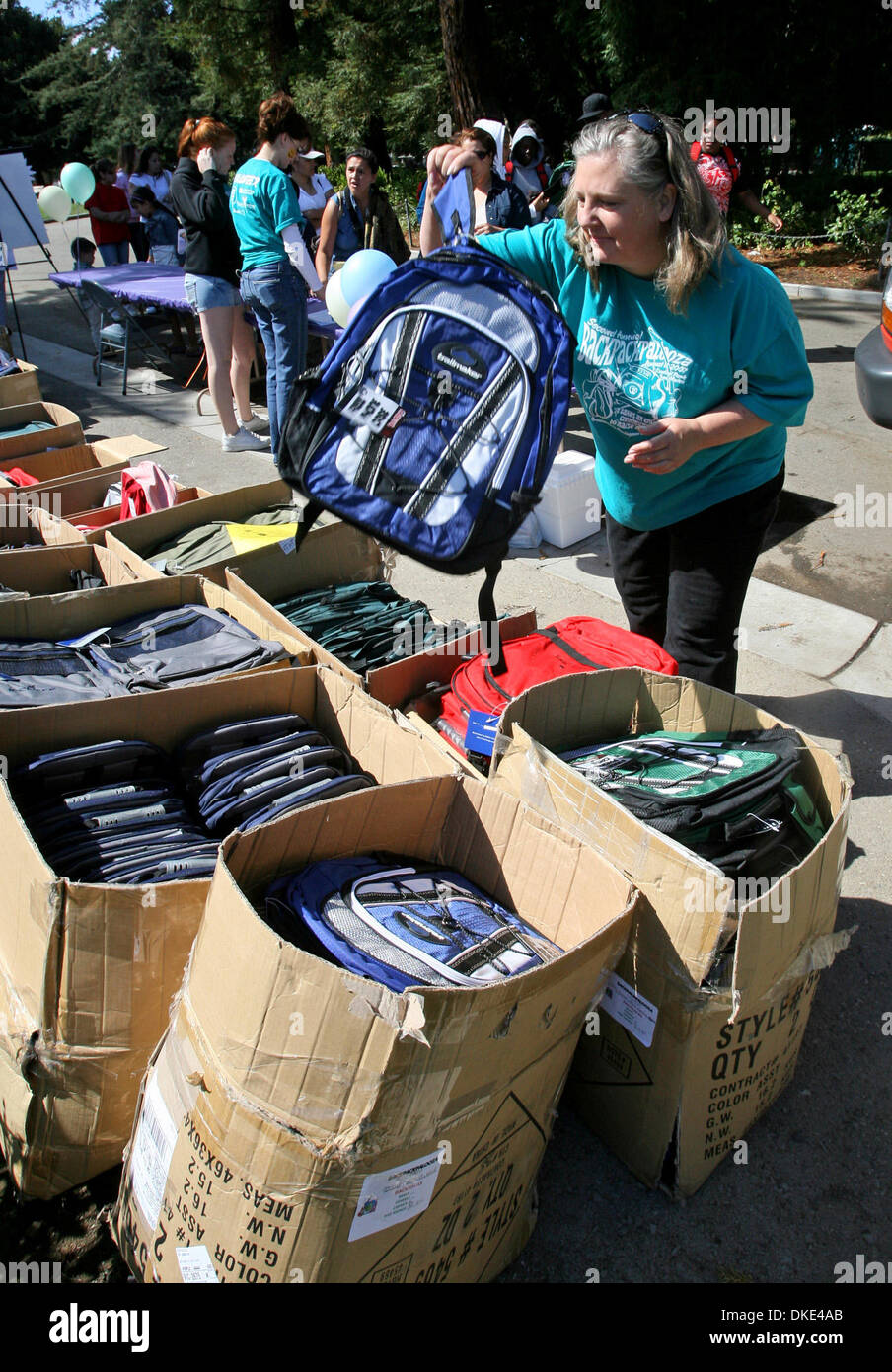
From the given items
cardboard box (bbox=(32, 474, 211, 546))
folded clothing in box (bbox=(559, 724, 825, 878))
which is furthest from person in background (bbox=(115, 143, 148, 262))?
folded clothing in box (bbox=(559, 724, 825, 878))

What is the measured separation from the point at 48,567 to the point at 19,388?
2.64 metres

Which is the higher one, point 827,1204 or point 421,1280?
point 421,1280

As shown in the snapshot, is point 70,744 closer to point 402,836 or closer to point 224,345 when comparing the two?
point 402,836

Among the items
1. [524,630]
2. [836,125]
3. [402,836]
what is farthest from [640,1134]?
[836,125]

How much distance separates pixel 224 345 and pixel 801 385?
4.79 m

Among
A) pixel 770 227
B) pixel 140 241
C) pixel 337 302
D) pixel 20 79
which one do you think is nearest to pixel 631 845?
pixel 337 302

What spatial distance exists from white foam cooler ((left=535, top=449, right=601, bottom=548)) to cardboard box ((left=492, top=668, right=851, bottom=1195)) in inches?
107

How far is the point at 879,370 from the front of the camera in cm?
516

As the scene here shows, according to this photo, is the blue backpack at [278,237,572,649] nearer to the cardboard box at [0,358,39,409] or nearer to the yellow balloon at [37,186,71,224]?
the cardboard box at [0,358,39,409]

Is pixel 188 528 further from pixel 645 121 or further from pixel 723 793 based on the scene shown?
pixel 723 793

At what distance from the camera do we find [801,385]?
2.42m

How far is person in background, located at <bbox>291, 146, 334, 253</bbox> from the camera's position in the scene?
292 inches

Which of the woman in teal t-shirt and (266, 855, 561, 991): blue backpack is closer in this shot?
(266, 855, 561, 991): blue backpack

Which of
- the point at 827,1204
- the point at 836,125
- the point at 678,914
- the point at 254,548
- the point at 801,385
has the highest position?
Result: the point at 836,125
